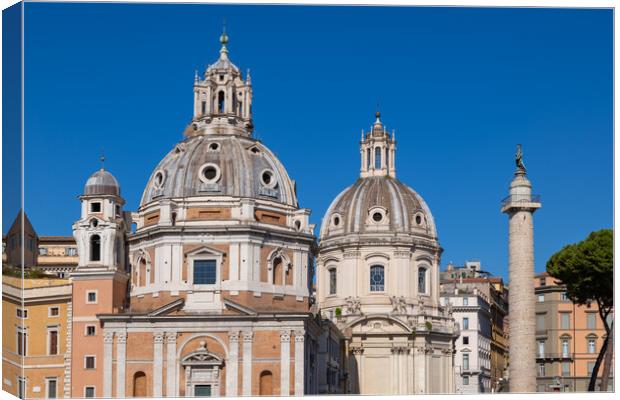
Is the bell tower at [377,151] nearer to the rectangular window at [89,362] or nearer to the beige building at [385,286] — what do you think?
the beige building at [385,286]

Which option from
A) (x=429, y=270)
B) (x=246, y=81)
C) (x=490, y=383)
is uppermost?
(x=246, y=81)

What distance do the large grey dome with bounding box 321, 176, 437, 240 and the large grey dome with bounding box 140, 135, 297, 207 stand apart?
2543 cm

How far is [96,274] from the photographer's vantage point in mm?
62719

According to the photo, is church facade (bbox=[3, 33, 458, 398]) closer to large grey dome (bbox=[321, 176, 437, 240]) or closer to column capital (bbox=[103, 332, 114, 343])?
column capital (bbox=[103, 332, 114, 343])

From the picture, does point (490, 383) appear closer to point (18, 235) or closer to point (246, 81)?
point (246, 81)

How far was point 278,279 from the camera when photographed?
6475 centimetres

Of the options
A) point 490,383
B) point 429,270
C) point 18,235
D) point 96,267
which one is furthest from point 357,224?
point 18,235

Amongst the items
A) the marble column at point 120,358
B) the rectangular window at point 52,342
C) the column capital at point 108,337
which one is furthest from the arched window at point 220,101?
the rectangular window at point 52,342

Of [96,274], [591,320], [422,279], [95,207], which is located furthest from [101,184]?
[591,320]

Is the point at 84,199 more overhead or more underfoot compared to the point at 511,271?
more overhead

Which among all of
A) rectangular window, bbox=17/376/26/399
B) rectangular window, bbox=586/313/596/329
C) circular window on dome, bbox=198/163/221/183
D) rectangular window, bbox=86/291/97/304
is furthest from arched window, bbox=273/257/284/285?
rectangular window, bbox=586/313/596/329

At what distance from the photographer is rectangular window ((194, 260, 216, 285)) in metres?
63.3

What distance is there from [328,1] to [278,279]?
73.2ft

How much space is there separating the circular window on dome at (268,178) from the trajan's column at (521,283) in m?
13.7
